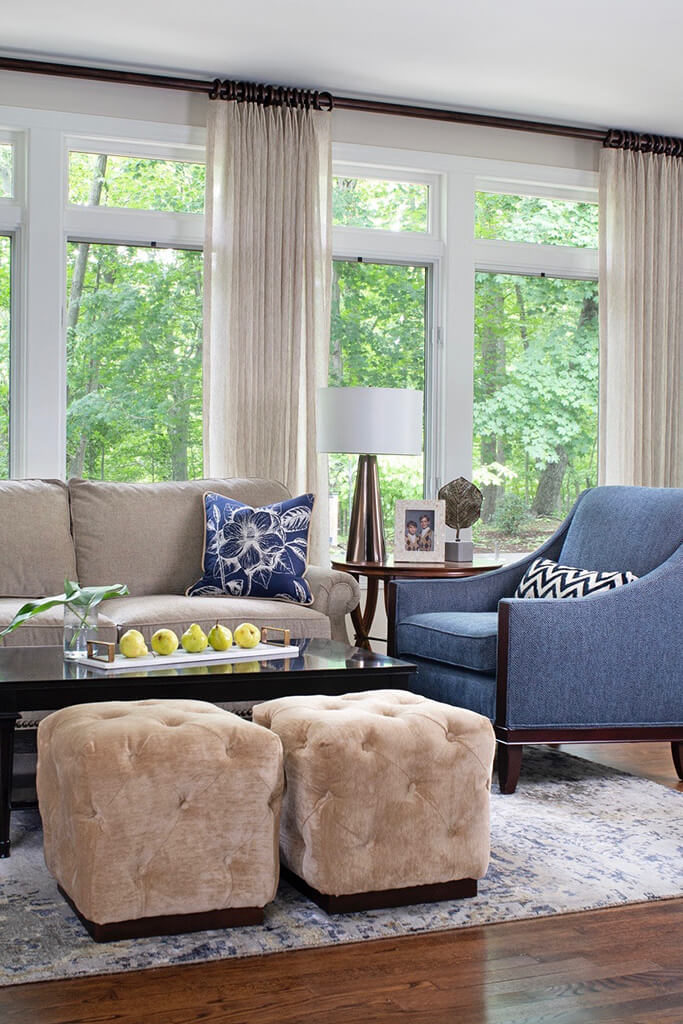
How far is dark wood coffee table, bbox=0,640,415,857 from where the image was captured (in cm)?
283

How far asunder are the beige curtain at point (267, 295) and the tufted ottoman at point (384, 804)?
107 inches

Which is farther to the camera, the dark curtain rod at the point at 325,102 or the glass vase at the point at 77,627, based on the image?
the dark curtain rod at the point at 325,102

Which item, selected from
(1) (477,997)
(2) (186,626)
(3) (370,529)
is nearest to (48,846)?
(1) (477,997)

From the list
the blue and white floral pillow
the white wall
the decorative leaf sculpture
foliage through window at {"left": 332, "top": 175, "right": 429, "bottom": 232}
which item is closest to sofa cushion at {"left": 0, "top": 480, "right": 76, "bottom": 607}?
the blue and white floral pillow

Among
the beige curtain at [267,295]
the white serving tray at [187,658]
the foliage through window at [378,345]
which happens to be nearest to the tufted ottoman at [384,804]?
the white serving tray at [187,658]

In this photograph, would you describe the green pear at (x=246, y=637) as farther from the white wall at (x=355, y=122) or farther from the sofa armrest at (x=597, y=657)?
the white wall at (x=355, y=122)

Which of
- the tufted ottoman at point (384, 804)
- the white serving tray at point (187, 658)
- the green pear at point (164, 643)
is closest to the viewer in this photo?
the tufted ottoman at point (384, 804)

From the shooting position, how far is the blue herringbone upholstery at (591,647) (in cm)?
354

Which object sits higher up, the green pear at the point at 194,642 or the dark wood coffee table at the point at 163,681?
the green pear at the point at 194,642

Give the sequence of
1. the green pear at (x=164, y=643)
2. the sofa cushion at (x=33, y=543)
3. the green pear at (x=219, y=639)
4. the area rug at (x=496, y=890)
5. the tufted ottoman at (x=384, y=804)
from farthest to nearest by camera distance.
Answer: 1. the sofa cushion at (x=33, y=543)
2. the green pear at (x=219, y=639)
3. the green pear at (x=164, y=643)
4. the tufted ottoman at (x=384, y=804)
5. the area rug at (x=496, y=890)

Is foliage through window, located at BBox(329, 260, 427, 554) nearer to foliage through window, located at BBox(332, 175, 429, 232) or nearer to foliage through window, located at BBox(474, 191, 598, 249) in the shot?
foliage through window, located at BBox(332, 175, 429, 232)

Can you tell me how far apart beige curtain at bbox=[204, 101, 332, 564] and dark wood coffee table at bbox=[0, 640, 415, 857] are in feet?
6.50

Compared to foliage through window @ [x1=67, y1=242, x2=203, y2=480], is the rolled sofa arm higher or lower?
lower

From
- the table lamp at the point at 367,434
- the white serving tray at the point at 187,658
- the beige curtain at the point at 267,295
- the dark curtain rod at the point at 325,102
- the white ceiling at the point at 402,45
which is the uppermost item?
the white ceiling at the point at 402,45
